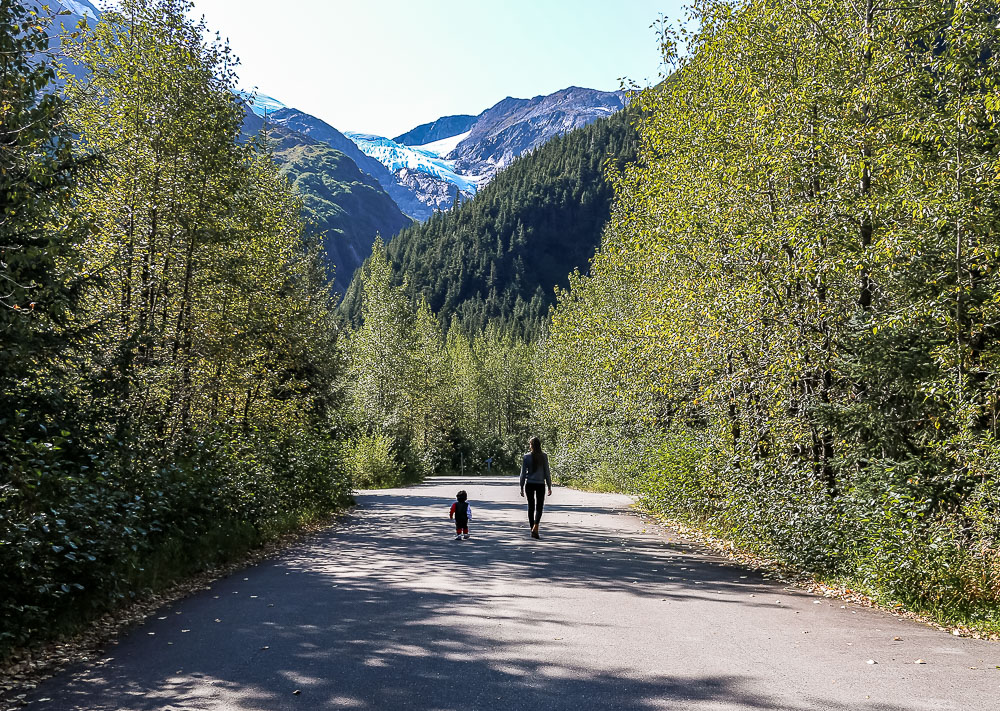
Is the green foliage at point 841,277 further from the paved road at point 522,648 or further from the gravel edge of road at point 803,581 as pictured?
the paved road at point 522,648

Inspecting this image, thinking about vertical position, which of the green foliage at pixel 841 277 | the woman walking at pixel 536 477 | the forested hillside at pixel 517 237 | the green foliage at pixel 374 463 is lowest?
the green foliage at pixel 374 463

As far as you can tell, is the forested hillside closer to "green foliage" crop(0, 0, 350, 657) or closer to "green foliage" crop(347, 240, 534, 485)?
"green foliage" crop(347, 240, 534, 485)

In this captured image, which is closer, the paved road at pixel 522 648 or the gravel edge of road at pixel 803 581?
the paved road at pixel 522 648

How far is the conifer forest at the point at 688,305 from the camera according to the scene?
294 inches

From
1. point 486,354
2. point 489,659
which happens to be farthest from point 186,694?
point 486,354

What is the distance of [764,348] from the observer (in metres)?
Result: 11.4

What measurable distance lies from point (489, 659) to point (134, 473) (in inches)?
242

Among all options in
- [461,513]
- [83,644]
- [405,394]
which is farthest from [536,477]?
[405,394]

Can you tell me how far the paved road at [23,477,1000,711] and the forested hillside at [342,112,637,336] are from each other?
461ft

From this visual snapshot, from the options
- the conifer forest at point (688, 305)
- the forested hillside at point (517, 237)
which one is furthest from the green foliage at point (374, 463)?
the forested hillside at point (517, 237)

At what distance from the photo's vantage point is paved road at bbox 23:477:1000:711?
16.6 ft

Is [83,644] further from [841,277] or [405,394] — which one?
[405,394]

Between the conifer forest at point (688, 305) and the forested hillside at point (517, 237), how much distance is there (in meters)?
135

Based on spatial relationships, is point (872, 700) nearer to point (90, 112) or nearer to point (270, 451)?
point (270, 451)
